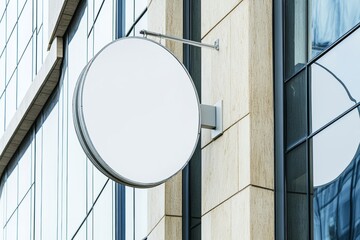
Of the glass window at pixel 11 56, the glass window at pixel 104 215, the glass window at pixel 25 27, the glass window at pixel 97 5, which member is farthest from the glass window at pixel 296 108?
the glass window at pixel 11 56

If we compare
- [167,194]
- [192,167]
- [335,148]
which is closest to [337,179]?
A: [335,148]

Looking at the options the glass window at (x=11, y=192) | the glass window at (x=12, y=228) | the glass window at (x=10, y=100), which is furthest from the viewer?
the glass window at (x=10, y=100)

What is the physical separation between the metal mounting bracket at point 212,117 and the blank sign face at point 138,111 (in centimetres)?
17

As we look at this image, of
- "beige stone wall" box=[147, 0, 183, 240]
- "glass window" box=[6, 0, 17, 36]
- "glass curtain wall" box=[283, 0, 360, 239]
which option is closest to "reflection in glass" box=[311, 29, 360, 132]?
"glass curtain wall" box=[283, 0, 360, 239]

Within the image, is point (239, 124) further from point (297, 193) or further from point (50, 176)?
point (50, 176)

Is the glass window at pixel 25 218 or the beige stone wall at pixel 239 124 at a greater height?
the glass window at pixel 25 218

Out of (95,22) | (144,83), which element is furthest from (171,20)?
(95,22)

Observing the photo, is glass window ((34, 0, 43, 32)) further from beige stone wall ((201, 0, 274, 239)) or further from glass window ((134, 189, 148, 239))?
beige stone wall ((201, 0, 274, 239))

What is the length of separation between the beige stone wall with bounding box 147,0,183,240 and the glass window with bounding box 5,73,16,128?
683 inches

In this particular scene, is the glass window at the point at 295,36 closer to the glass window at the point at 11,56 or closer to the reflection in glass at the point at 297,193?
the reflection in glass at the point at 297,193

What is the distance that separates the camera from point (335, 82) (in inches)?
392

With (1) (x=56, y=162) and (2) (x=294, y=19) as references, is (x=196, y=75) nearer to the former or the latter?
(2) (x=294, y=19)

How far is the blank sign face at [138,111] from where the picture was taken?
35.6 ft

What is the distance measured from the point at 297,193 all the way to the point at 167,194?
9.06 feet
